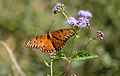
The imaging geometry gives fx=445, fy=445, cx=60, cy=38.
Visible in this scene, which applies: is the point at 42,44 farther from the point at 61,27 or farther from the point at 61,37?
the point at 61,27

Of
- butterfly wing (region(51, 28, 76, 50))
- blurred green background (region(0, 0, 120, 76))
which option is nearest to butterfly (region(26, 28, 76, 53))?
butterfly wing (region(51, 28, 76, 50))

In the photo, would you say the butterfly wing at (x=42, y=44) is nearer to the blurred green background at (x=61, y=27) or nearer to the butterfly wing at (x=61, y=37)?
the butterfly wing at (x=61, y=37)

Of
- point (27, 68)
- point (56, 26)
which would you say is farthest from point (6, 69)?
point (56, 26)

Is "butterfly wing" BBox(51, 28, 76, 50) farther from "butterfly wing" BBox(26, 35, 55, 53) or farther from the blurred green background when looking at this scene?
the blurred green background

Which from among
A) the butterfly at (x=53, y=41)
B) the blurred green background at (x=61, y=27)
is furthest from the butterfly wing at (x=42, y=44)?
the blurred green background at (x=61, y=27)

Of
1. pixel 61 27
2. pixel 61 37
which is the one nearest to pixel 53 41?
pixel 61 37

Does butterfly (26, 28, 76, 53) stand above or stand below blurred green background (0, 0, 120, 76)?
below

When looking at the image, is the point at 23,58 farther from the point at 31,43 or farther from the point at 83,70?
the point at 31,43
